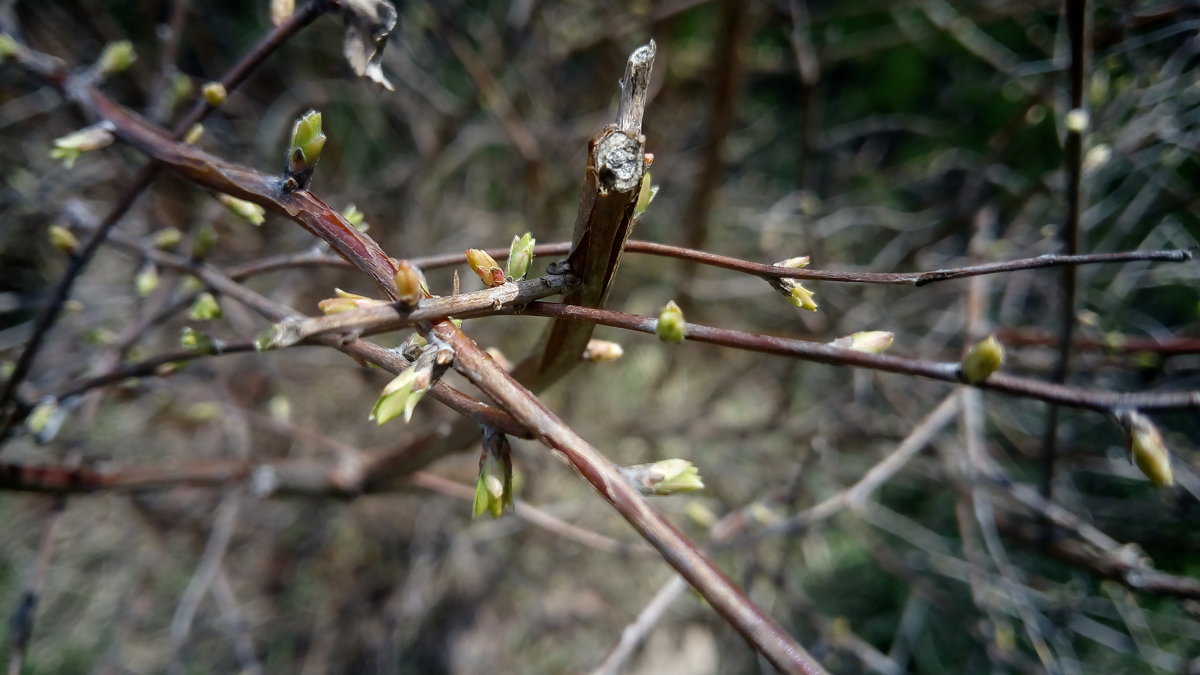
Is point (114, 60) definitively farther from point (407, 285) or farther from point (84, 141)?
point (407, 285)

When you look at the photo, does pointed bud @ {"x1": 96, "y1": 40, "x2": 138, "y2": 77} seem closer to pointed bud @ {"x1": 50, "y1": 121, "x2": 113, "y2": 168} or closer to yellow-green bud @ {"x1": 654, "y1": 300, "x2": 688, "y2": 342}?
pointed bud @ {"x1": 50, "y1": 121, "x2": 113, "y2": 168}

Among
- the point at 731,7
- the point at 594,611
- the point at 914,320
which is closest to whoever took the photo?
the point at 731,7

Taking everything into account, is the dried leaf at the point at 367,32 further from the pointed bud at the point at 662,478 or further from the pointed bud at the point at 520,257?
the pointed bud at the point at 662,478

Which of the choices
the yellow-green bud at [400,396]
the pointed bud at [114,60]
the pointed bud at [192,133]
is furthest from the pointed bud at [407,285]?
the pointed bud at [114,60]

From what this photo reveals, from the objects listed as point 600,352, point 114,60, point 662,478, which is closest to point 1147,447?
point 662,478

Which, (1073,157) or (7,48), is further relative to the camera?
(1073,157)

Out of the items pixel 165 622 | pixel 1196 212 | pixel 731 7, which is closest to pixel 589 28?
pixel 731 7

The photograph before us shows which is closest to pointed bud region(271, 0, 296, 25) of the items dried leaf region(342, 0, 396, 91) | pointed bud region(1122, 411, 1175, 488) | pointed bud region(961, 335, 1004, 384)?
dried leaf region(342, 0, 396, 91)

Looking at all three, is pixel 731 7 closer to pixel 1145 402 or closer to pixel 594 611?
pixel 1145 402
